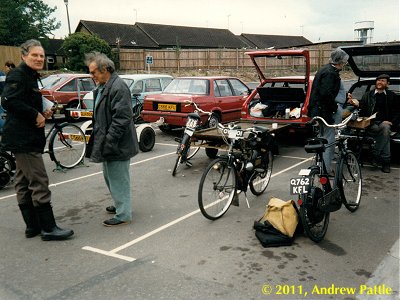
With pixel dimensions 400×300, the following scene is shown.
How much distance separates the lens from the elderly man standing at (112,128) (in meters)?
4.46

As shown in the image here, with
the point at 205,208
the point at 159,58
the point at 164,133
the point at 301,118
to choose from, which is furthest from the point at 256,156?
the point at 159,58

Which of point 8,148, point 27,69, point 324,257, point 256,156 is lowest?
point 324,257

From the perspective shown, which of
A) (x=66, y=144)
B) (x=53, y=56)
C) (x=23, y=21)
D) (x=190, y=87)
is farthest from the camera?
(x=53, y=56)

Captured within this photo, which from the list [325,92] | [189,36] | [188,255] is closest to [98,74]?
[188,255]

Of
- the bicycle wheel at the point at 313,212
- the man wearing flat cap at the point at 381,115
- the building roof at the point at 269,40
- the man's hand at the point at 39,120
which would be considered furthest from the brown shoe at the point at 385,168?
the building roof at the point at 269,40

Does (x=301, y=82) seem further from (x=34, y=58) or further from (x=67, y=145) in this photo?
(x=34, y=58)

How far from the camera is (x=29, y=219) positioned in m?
4.49

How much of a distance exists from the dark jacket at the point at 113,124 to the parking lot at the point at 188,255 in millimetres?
952

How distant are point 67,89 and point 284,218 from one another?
11.4 meters

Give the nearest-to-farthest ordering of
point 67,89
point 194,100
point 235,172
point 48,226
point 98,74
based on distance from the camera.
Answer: point 48,226 → point 98,74 → point 235,172 → point 194,100 → point 67,89

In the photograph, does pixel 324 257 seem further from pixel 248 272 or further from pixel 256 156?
pixel 256 156

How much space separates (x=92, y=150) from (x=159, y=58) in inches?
1286

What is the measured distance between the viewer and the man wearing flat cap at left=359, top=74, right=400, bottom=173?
281 inches

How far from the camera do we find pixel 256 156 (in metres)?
5.53
